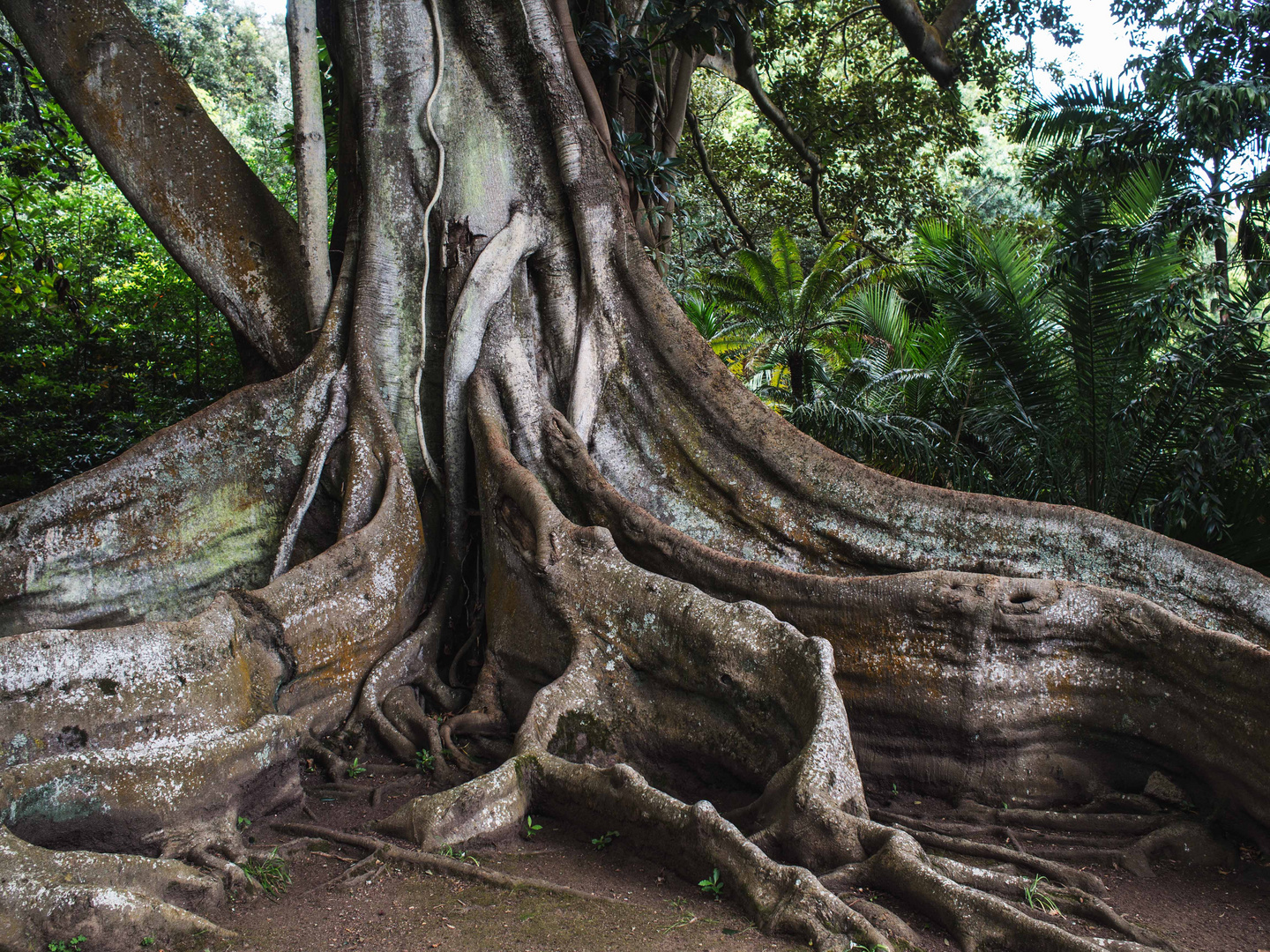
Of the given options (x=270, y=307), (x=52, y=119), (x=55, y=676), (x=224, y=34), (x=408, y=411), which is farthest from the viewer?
(x=224, y=34)

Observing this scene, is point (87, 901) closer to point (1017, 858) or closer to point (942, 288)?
point (1017, 858)

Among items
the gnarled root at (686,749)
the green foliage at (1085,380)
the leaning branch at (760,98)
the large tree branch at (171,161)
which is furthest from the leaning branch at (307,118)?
the green foliage at (1085,380)

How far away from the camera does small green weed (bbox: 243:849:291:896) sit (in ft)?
9.95

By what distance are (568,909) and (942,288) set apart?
18.1 ft

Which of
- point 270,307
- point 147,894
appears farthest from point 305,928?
point 270,307

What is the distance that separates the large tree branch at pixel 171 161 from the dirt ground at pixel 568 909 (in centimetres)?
372

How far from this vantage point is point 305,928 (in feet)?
9.09

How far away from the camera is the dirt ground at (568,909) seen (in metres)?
2.65

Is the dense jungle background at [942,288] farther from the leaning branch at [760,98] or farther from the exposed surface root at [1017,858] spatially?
the exposed surface root at [1017,858]

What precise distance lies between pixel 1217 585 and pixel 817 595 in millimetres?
1765

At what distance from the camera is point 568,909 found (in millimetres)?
2834

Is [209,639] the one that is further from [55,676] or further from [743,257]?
[743,257]

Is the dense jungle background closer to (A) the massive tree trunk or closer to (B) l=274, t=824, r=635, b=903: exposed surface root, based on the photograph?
(A) the massive tree trunk

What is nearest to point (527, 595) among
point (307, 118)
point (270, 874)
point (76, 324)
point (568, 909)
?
point (270, 874)
